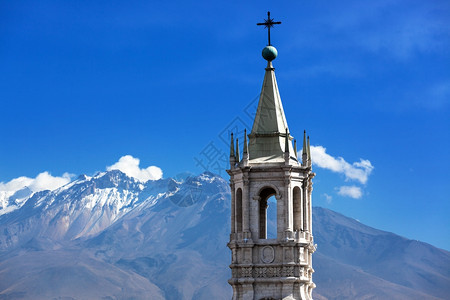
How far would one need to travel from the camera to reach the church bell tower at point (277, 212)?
6244 centimetres

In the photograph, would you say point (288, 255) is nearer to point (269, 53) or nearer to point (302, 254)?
point (302, 254)

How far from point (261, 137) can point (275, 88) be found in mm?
3742

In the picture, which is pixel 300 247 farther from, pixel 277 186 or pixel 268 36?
pixel 268 36

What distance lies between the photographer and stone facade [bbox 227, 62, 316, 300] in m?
62.4

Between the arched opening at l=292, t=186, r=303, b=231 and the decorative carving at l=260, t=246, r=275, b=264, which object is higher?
the arched opening at l=292, t=186, r=303, b=231

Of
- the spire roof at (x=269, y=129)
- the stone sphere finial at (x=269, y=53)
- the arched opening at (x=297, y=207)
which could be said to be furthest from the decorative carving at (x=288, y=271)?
the stone sphere finial at (x=269, y=53)

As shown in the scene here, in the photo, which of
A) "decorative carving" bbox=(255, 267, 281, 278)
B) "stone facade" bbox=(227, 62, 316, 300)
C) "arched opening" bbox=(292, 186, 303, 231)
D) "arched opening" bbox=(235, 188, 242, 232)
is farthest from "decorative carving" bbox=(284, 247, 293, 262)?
"arched opening" bbox=(235, 188, 242, 232)

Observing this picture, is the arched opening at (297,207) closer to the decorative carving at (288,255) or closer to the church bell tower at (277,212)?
the church bell tower at (277,212)

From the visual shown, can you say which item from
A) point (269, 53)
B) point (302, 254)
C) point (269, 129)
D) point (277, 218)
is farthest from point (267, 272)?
point (269, 53)

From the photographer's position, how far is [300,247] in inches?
2468

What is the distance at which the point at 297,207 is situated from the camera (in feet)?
210

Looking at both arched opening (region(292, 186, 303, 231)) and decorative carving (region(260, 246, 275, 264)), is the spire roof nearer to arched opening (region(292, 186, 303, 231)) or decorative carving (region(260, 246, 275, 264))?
arched opening (region(292, 186, 303, 231))

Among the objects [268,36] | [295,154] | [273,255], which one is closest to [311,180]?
[295,154]

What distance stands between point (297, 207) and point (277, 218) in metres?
1.54
